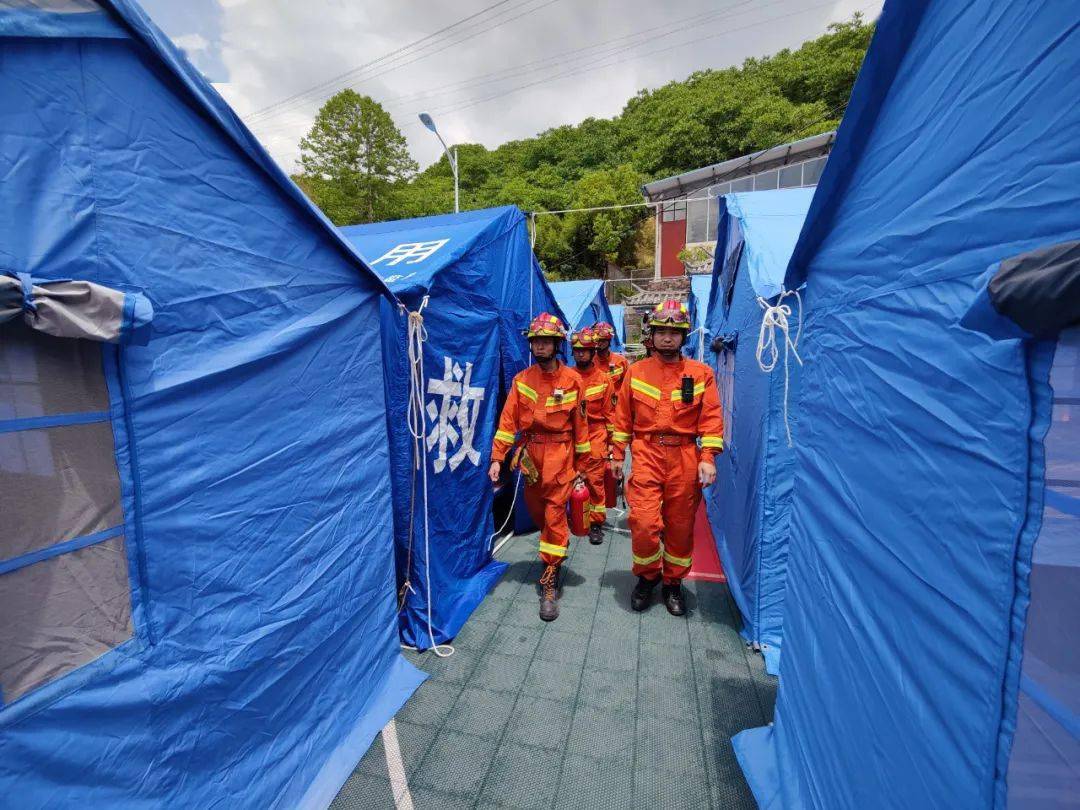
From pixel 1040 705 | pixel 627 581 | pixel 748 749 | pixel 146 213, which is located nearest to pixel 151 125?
pixel 146 213

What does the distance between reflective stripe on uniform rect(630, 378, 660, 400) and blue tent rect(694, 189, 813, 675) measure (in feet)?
2.10

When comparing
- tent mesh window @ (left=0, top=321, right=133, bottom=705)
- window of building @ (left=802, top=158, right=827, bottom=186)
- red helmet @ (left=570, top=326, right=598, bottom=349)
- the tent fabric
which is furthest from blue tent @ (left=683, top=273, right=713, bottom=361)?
window of building @ (left=802, top=158, right=827, bottom=186)

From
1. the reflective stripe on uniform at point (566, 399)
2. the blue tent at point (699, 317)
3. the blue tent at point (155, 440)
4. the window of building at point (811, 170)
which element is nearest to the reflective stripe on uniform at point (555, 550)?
the reflective stripe on uniform at point (566, 399)

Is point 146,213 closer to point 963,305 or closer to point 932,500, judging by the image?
point 963,305

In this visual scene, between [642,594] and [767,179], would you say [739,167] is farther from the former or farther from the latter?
[642,594]

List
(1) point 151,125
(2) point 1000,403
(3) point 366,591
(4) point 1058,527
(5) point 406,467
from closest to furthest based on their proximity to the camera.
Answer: (4) point 1058,527, (2) point 1000,403, (1) point 151,125, (3) point 366,591, (5) point 406,467

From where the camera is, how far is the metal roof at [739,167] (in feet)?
65.3

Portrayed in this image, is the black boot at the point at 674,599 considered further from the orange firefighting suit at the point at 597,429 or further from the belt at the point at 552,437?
the belt at the point at 552,437

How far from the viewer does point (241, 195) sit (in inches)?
72.9

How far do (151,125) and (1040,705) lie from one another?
2.55 metres

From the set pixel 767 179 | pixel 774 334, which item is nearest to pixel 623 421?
pixel 774 334

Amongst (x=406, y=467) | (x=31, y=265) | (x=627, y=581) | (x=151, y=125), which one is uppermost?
(x=151, y=125)

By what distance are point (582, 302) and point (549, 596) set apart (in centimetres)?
659

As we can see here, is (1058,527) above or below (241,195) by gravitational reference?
below
